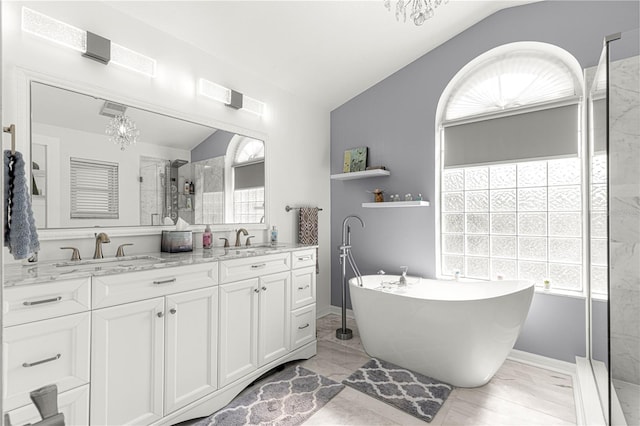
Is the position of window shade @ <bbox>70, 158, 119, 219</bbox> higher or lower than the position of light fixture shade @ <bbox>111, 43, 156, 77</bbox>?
lower

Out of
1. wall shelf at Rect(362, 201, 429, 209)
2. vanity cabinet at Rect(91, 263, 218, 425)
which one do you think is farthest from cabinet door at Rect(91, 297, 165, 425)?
wall shelf at Rect(362, 201, 429, 209)

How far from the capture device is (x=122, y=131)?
2217mm

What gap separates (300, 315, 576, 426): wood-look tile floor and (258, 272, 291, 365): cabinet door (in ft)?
1.16

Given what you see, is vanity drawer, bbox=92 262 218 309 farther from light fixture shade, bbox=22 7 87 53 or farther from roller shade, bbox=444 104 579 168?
roller shade, bbox=444 104 579 168

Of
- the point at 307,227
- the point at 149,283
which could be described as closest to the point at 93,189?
the point at 149,283

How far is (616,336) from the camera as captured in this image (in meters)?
2.08

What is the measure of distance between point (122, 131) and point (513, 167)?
3.12 metres

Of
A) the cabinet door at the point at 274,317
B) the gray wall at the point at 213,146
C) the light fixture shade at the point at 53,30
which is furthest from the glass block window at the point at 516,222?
the light fixture shade at the point at 53,30

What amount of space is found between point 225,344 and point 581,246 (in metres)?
2.81

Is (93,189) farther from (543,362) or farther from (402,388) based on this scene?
(543,362)

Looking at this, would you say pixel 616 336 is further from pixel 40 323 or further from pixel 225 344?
pixel 40 323

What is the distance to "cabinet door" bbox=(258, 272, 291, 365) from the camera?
8.16 feet

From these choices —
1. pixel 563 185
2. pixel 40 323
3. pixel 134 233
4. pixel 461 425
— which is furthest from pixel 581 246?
pixel 40 323

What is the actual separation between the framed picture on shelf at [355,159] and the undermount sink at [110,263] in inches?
89.9
